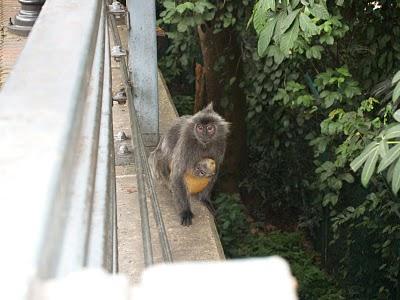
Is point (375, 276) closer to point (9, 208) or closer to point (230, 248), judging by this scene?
point (230, 248)

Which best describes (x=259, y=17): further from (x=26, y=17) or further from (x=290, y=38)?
(x=26, y=17)

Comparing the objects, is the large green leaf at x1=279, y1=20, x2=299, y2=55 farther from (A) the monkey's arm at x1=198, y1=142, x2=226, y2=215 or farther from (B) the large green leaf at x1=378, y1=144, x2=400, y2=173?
(A) the monkey's arm at x1=198, y1=142, x2=226, y2=215

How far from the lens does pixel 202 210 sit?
4523 millimetres

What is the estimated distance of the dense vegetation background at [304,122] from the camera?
4148mm

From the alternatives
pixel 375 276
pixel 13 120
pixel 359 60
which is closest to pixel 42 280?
pixel 13 120

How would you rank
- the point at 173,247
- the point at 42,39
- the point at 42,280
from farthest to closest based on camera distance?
the point at 173,247, the point at 42,39, the point at 42,280

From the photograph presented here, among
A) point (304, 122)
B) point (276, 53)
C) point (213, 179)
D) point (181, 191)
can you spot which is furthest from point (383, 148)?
point (304, 122)

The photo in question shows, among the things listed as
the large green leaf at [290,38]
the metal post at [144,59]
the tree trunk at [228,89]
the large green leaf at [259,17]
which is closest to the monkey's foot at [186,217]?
the metal post at [144,59]

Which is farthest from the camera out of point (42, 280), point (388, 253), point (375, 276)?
point (375, 276)

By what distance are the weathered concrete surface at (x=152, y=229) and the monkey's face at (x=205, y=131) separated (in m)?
0.38

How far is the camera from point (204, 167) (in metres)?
4.75

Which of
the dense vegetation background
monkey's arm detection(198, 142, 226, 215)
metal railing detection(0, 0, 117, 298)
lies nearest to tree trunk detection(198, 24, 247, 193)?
the dense vegetation background

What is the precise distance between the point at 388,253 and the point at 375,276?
731 mm

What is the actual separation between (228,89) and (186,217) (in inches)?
126
